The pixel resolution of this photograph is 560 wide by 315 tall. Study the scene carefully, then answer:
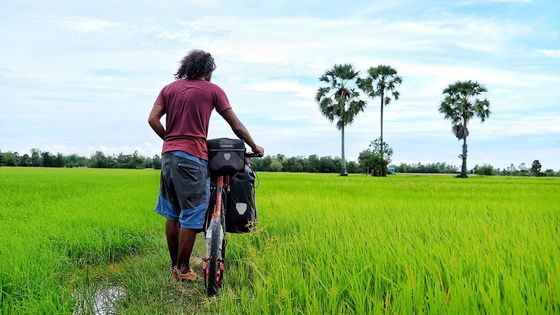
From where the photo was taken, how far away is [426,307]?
7.73 feet

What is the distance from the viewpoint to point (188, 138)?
3.61 m

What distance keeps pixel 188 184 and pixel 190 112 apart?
57 centimetres

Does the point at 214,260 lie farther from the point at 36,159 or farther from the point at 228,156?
the point at 36,159

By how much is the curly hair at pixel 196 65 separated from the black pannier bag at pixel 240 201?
2.85 ft

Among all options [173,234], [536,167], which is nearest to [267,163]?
[536,167]

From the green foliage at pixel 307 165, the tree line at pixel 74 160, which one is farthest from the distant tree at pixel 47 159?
the green foliage at pixel 307 165

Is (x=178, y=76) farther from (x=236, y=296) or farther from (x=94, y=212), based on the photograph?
(x=94, y=212)

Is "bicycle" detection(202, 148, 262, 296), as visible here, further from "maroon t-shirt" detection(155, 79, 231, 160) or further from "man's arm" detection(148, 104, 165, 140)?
"man's arm" detection(148, 104, 165, 140)

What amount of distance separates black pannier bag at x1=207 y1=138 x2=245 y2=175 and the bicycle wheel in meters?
0.43

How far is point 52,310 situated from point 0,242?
223 cm

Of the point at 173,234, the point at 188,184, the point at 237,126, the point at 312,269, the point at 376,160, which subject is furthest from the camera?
the point at 376,160

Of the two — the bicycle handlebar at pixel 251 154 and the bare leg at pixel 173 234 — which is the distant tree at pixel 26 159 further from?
the bicycle handlebar at pixel 251 154

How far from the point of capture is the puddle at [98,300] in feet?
10.7

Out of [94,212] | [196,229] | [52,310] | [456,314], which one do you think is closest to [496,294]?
[456,314]
